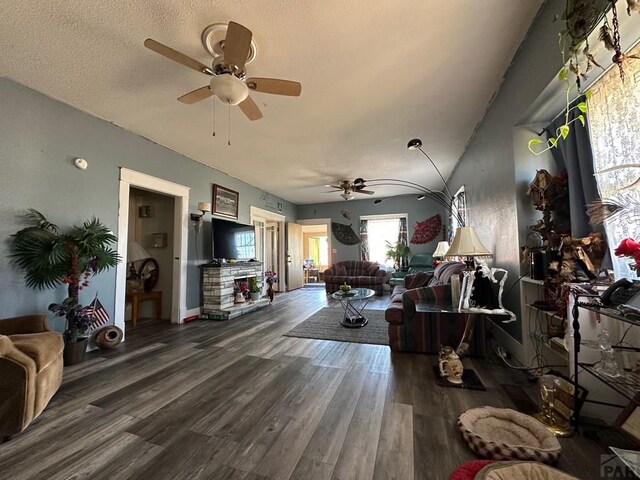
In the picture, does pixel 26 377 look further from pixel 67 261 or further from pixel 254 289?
pixel 254 289

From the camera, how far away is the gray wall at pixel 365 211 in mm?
7031

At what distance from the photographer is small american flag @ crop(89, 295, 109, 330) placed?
109 inches

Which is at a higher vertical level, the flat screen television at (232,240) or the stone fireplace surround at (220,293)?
the flat screen television at (232,240)

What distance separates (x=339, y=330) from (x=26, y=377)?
2804 mm

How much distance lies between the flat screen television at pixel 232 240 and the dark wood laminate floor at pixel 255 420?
2.04m

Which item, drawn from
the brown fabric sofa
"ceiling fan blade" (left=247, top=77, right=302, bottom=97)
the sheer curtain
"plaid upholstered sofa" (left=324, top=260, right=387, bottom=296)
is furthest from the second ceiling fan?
"plaid upholstered sofa" (left=324, top=260, right=387, bottom=296)

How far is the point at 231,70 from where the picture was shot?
190 cm

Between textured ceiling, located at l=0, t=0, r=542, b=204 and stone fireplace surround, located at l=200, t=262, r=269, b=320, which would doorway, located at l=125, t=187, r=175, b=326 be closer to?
stone fireplace surround, located at l=200, t=262, r=269, b=320

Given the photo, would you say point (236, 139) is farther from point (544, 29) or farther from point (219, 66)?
point (544, 29)

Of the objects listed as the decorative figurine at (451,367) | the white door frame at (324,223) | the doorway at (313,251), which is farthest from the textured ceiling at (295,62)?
the doorway at (313,251)

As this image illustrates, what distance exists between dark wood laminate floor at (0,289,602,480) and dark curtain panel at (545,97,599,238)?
52.5 inches

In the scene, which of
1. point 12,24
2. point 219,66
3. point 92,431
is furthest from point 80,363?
point 219,66

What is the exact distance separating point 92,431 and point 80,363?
54.9 inches

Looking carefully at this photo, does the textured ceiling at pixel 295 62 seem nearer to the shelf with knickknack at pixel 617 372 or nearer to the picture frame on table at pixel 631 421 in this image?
the shelf with knickknack at pixel 617 372
